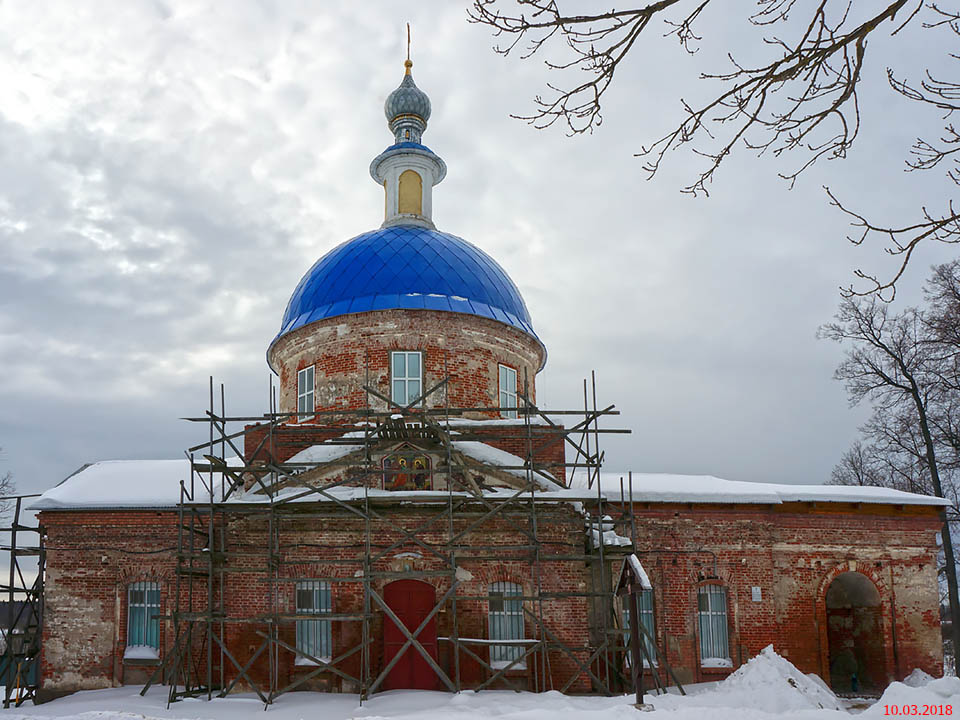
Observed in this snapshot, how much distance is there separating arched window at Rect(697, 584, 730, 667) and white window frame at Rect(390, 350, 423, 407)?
6.90 m

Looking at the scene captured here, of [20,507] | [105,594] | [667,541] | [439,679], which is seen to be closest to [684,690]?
[667,541]

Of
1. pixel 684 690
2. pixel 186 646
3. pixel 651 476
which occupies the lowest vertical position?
pixel 684 690

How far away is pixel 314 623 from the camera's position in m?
15.8

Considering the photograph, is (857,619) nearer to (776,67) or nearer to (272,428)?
(272,428)

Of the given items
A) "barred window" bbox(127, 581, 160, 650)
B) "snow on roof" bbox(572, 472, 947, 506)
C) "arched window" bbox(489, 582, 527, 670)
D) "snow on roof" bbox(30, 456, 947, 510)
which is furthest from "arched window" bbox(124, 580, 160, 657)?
"snow on roof" bbox(572, 472, 947, 506)

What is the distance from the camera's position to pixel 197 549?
1609cm

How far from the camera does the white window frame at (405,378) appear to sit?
711 inches

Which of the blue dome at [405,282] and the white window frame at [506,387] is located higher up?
the blue dome at [405,282]

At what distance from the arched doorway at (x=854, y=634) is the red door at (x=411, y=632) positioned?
8.33 m

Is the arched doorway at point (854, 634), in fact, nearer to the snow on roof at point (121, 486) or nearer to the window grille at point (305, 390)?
the window grille at point (305, 390)

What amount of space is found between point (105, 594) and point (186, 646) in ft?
7.57

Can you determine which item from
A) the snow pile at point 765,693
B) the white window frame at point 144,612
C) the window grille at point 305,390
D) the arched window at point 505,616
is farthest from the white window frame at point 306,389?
the snow pile at point 765,693

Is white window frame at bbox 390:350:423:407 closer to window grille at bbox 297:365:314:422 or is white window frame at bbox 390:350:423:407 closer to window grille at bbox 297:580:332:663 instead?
window grille at bbox 297:365:314:422

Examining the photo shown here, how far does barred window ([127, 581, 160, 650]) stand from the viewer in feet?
53.0
